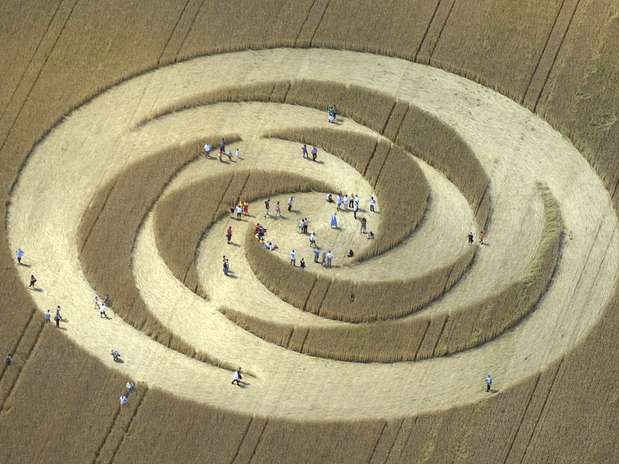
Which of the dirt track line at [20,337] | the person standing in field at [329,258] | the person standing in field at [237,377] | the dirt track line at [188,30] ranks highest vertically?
the dirt track line at [188,30]

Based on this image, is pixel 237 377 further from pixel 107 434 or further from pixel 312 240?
pixel 312 240

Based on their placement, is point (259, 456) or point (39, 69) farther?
point (39, 69)

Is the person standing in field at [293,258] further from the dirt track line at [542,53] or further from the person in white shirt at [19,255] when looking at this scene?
the dirt track line at [542,53]

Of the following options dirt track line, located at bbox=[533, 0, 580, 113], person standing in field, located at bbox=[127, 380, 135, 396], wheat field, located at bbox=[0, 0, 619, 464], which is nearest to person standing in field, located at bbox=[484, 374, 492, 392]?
wheat field, located at bbox=[0, 0, 619, 464]

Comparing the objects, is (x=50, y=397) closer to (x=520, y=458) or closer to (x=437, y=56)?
(x=520, y=458)

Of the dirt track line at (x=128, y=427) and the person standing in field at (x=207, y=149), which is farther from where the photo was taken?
the person standing in field at (x=207, y=149)

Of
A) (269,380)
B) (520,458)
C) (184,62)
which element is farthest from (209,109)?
(520,458)

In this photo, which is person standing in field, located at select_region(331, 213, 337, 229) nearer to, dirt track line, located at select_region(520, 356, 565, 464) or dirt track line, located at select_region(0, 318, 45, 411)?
dirt track line, located at select_region(520, 356, 565, 464)

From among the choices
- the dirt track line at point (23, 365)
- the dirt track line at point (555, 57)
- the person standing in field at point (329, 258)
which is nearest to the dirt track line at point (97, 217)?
the dirt track line at point (23, 365)

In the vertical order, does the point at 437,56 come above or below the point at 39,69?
above
